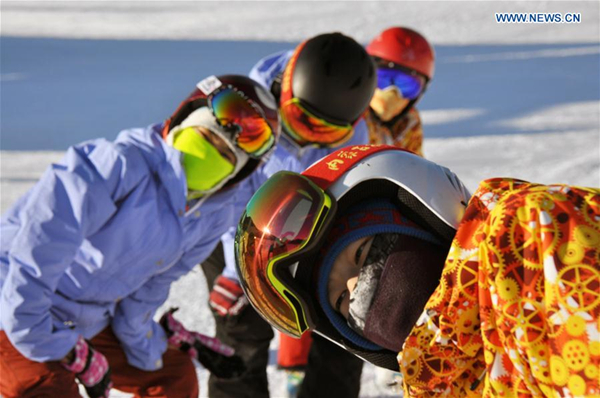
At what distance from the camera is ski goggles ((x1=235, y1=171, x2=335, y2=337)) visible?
1651mm

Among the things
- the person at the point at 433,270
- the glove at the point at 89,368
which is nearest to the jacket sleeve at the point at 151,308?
the glove at the point at 89,368

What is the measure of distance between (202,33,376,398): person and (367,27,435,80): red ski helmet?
3.89 ft

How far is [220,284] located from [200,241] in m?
0.35

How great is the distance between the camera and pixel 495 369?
133 centimetres

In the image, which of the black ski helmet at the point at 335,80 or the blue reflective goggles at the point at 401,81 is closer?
the black ski helmet at the point at 335,80

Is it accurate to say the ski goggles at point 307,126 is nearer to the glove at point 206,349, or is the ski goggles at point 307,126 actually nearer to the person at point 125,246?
the person at point 125,246

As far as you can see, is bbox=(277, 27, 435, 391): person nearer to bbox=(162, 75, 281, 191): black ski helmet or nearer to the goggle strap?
bbox=(162, 75, 281, 191): black ski helmet

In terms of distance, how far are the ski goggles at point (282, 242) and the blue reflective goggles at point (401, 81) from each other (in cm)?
328

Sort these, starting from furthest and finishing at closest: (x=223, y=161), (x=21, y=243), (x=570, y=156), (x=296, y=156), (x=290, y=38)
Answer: (x=290, y=38) < (x=570, y=156) < (x=296, y=156) < (x=223, y=161) < (x=21, y=243)

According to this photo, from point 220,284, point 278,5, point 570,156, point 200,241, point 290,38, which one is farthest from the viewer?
point 278,5

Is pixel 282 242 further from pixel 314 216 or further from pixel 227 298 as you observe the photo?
pixel 227 298

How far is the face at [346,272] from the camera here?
5.56 ft

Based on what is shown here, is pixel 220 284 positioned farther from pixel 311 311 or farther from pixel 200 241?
pixel 311 311

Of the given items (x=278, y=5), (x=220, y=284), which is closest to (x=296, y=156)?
(x=220, y=284)
